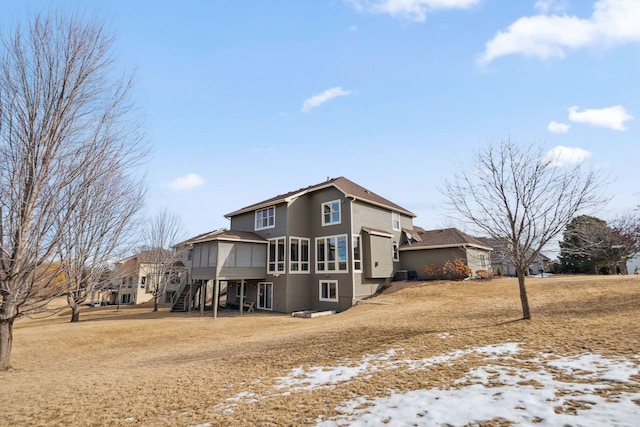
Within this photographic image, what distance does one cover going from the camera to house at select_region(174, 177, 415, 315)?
2272 centimetres

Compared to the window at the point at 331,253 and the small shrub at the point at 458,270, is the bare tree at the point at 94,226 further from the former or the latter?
the small shrub at the point at 458,270

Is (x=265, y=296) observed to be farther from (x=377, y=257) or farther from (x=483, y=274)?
(x=483, y=274)

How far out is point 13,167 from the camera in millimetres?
7289

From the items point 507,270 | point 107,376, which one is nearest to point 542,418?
point 107,376

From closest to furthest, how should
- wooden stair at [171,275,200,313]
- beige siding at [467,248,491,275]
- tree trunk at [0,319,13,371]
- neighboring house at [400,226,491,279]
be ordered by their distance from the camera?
tree trunk at [0,319,13,371] → neighboring house at [400,226,491,279] → beige siding at [467,248,491,275] → wooden stair at [171,275,200,313]

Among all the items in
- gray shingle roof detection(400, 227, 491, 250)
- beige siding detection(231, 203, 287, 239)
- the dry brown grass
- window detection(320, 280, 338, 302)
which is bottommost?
the dry brown grass

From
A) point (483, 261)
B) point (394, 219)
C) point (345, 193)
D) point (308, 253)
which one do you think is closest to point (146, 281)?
point (308, 253)

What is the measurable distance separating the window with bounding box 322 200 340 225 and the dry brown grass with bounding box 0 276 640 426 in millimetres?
8908

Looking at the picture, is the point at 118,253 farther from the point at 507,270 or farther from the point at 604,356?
the point at 507,270

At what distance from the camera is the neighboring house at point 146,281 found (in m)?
29.5

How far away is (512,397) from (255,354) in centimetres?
739

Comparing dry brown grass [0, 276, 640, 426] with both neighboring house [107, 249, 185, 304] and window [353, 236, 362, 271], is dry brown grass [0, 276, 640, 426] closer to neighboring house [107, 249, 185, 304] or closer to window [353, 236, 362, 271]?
window [353, 236, 362, 271]

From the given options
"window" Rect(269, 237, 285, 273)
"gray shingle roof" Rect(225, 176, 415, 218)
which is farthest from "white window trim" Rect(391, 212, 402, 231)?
"window" Rect(269, 237, 285, 273)

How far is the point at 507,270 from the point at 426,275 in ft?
59.9
